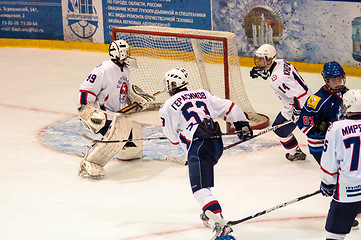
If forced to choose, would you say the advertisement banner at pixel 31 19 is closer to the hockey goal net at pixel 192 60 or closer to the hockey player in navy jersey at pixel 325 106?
the hockey goal net at pixel 192 60

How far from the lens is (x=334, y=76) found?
14.4 feet

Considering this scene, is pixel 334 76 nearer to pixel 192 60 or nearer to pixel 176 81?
pixel 176 81

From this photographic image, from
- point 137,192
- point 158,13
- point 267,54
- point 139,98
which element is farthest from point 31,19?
point 137,192

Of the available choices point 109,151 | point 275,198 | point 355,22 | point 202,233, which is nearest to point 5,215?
point 109,151

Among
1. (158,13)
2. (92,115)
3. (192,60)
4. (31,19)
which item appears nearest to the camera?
(92,115)

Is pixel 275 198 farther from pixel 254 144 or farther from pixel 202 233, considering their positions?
pixel 254 144

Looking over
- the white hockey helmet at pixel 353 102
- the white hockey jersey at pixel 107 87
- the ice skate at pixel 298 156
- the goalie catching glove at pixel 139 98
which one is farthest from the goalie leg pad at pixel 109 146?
the white hockey helmet at pixel 353 102

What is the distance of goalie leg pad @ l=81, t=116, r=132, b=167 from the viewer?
5.54 meters

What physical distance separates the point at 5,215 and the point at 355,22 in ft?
16.2

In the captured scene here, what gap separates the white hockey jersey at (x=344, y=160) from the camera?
3525mm

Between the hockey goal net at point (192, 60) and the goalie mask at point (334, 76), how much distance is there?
2138 millimetres

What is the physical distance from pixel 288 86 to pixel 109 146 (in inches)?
58.5

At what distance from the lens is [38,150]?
6.29 metres


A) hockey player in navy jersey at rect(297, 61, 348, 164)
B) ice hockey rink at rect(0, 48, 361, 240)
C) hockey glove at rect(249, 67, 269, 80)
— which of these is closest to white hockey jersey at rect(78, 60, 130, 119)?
ice hockey rink at rect(0, 48, 361, 240)
